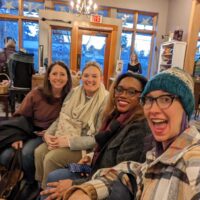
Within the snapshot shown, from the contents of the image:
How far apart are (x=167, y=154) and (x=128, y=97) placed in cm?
63

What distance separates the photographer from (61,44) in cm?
628

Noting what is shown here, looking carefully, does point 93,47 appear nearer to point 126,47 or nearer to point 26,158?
point 126,47

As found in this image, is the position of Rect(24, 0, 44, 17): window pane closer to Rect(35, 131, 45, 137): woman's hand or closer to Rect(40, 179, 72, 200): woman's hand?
Rect(35, 131, 45, 137): woman's hand

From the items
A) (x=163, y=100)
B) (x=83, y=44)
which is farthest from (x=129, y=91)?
(x=83, y=44)

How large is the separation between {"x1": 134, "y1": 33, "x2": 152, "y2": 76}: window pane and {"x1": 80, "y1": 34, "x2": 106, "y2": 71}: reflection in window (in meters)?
1.37

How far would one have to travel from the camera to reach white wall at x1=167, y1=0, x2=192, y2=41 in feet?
19.6

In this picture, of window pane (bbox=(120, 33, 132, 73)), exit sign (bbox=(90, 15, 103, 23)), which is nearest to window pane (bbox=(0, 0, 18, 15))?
exit sign (bbox=(90, 15, 103, 23))

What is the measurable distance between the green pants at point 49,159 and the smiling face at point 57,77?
23.5 inches

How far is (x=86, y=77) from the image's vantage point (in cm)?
201

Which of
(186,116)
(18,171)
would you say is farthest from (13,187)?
(186,116)

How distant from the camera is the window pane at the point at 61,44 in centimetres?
608

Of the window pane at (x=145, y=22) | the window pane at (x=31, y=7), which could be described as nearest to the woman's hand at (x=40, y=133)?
the window pane at (x=31, y=7)

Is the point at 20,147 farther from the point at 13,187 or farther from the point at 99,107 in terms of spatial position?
the point at 99,107

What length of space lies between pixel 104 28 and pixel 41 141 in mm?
4730
